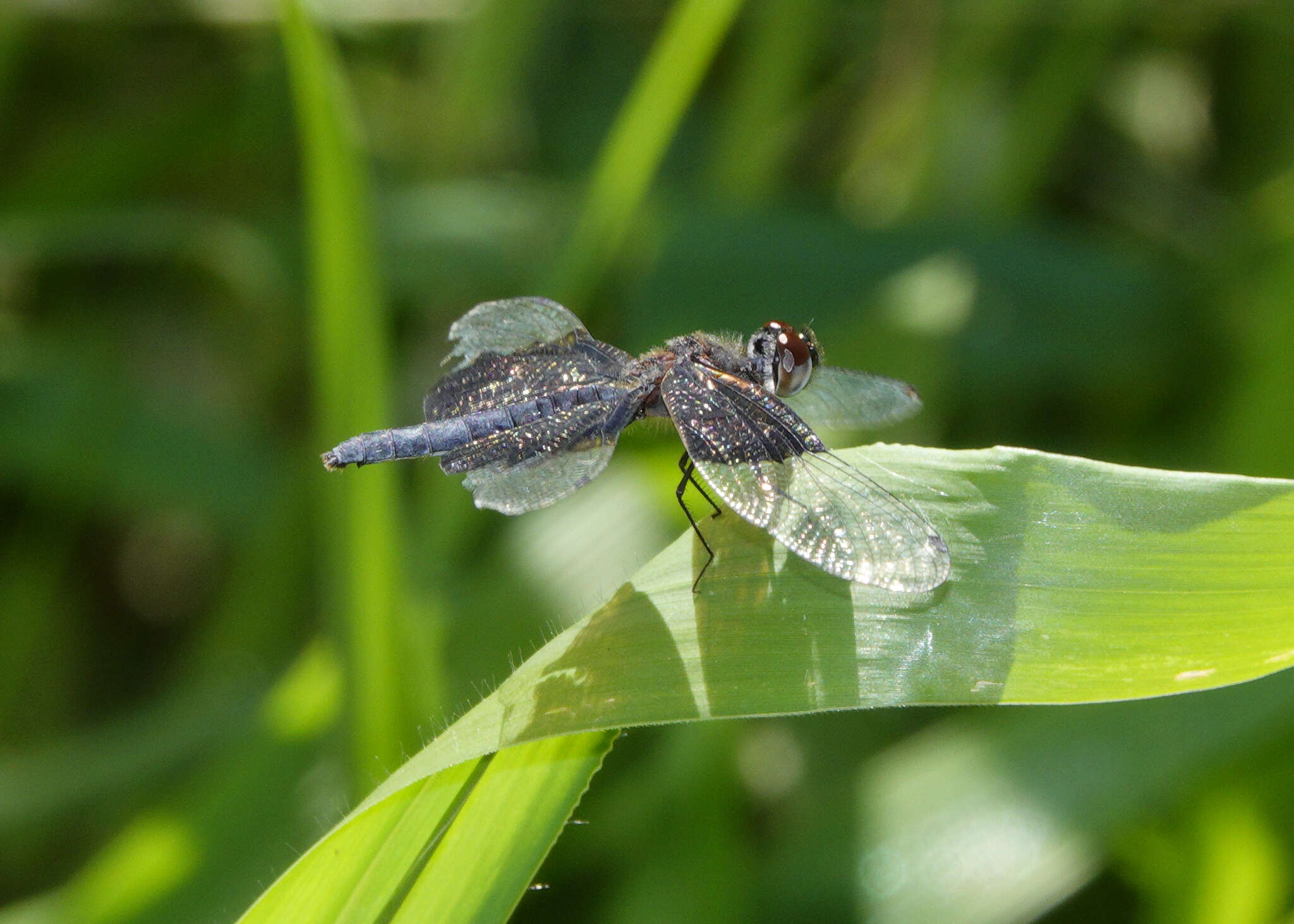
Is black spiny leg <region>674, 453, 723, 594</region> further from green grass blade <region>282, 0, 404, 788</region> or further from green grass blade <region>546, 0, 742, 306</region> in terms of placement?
green grass blade <region>546, 0, 742, 306</region>

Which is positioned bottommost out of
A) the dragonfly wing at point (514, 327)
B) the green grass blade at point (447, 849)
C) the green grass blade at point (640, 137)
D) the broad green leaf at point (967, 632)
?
the green grass blade at point (447, 849)

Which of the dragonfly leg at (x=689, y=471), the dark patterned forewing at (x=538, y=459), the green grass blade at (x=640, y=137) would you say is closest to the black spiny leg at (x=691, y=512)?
the dragonfly leg at (x=689, y=471)

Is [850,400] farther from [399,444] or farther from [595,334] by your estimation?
[595,334]

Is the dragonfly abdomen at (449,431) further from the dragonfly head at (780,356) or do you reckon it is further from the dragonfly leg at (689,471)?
the dragonfly head at (780,356)

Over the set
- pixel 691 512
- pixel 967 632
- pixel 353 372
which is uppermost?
pixel 353 372

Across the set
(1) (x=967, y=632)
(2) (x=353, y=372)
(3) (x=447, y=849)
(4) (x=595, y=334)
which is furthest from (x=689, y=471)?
(4) (x=595, y=334)

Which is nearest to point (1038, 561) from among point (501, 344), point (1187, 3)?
point (501, 344)
